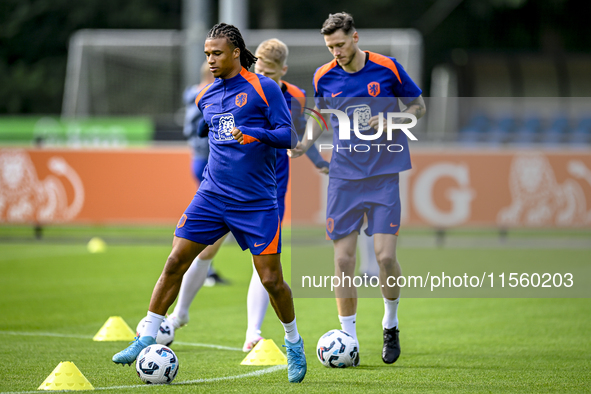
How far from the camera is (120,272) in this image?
445 inches

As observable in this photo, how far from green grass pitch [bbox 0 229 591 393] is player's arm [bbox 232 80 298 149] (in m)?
1.40

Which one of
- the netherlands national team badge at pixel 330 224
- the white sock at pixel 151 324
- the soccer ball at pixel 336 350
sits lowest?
the soccer ball at pixel 336 350

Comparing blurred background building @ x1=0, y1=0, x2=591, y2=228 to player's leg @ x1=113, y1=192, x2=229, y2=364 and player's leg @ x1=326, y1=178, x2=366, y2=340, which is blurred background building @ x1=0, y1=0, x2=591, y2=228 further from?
player's leg @ x1=113, y1=192, x2=229, y2=364

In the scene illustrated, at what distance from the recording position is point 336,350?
18.0 feet

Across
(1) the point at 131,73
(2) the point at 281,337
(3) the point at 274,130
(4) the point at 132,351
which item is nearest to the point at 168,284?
(4) the point at 132,351

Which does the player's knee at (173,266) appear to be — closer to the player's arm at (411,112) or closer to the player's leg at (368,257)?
the player's arm at (411,112)

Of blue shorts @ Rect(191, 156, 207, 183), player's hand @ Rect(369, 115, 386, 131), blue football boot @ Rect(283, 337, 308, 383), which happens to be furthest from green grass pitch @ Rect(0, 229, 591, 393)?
player's hand @ Rect(369, 115, 386, 131)

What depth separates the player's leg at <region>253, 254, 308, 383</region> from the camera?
496cm

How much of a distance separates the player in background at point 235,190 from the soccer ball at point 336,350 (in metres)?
0.48

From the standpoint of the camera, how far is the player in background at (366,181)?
5633mm

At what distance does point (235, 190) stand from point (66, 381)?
4.67 feet

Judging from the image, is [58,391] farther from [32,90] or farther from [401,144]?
[32,90]

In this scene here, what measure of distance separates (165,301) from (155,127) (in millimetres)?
18082

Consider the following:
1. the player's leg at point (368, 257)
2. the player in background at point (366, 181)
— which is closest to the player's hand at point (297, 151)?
the player in background at point (366, 181)
